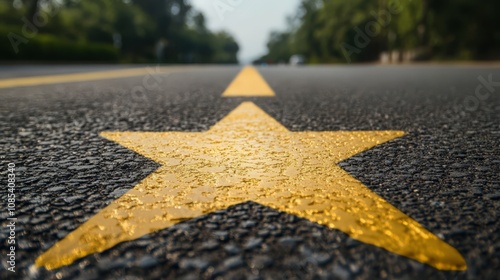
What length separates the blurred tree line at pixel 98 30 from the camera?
19.0 metres

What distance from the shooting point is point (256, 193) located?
89cm

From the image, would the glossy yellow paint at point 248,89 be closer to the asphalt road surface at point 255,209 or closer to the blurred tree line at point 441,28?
the asphalt road surface at point 255,209

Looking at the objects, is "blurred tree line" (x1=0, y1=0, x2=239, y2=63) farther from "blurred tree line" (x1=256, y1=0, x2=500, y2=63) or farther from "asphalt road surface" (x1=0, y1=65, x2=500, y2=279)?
"blurred tree line" (x1=256, y1=0, x2=500, y2=63)

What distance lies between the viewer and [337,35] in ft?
147

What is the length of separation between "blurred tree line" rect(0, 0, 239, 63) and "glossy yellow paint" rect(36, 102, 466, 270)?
1755 centimetres

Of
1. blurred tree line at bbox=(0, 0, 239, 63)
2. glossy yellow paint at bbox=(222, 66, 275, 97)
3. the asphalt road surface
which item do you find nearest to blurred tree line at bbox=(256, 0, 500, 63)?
blurred tree line at bbox=(0, 0, 239, 63)

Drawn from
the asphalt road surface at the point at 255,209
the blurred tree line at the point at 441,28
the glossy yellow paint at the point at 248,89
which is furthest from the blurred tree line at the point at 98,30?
the blurred tree line at the point at 441,28

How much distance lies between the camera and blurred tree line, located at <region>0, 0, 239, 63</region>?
18984 mm

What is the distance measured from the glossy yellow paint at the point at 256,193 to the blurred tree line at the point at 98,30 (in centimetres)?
1755

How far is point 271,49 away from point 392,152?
116872 mm

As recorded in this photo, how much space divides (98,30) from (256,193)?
144 feet

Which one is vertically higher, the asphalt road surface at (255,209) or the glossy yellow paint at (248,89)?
the asphalt road surface at (255,209)

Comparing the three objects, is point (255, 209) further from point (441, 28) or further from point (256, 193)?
point (441, 28)

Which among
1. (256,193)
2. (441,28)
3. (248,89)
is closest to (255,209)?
(256,193)
